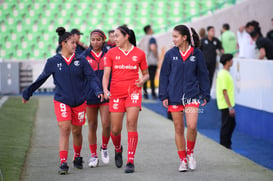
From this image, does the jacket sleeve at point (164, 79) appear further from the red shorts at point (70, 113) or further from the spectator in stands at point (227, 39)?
the spectator in stands at point (227, 39)

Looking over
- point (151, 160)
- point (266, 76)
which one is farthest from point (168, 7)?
point (151, 160)

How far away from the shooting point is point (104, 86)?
7512 mm

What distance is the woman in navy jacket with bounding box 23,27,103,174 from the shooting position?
7387 mm

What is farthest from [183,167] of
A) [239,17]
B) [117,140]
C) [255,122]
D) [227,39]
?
[239,17]

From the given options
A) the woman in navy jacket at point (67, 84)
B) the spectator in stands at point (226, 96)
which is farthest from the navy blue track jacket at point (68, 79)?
the spectator in stands at point (226, 96)

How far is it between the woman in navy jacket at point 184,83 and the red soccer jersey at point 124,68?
0.35 metres

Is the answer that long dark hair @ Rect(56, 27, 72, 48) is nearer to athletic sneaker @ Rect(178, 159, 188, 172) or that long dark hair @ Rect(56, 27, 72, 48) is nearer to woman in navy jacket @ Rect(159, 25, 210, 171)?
woman in navy jacket @ Rect(159, 25, 210, 171)

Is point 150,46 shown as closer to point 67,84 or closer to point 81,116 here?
point 81,116

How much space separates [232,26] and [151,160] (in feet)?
48.3

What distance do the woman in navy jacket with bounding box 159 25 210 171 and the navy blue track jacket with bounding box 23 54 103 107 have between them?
899 mm

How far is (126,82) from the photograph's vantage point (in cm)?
749

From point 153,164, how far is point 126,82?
131 centimetres

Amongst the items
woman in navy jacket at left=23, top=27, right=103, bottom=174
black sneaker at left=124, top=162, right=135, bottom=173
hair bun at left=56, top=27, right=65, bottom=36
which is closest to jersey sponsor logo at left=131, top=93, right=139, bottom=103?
woman in navy jacket at left=23, top=27, right=103, bottom=174

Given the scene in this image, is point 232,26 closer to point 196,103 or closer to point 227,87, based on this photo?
point 227,87
